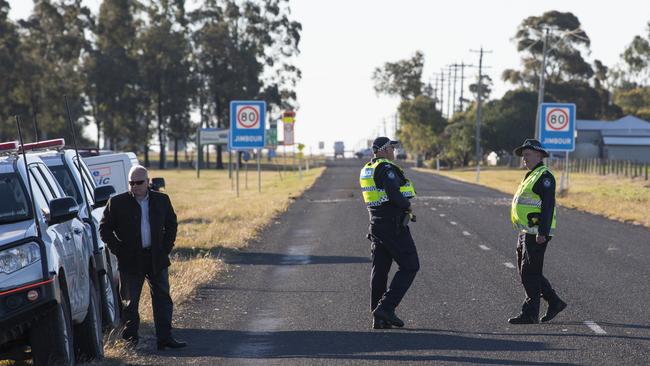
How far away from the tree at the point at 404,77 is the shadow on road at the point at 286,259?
12770 cm

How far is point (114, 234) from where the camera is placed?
31.2 ft

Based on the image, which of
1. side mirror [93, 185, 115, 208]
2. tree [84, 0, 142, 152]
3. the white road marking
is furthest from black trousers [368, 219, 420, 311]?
tree [84, 0, 142, 152]

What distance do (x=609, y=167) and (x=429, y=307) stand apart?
56136mm

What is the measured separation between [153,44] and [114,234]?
82898 millimetres

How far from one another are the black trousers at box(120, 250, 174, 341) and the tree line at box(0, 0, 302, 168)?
7126cm

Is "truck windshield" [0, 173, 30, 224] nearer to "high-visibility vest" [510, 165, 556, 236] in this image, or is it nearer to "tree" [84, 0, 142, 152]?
"high-visibility vest" [510, 165, 556, 236]

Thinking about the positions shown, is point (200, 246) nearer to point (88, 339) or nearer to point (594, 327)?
point (594, 327)

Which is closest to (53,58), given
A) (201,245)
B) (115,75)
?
(115,75)

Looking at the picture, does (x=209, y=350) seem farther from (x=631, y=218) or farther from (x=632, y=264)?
(x=631, y=218)

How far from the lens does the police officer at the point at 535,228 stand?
419 inches

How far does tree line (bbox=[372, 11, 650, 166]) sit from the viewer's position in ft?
324

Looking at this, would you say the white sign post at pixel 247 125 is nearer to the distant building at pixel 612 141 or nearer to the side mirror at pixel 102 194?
the side mirror at pixel 102 194

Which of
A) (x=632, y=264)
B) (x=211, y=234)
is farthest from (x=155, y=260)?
(x=211, y=234)

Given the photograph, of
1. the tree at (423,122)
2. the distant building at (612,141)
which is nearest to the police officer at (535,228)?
the distant building at (612,141)
